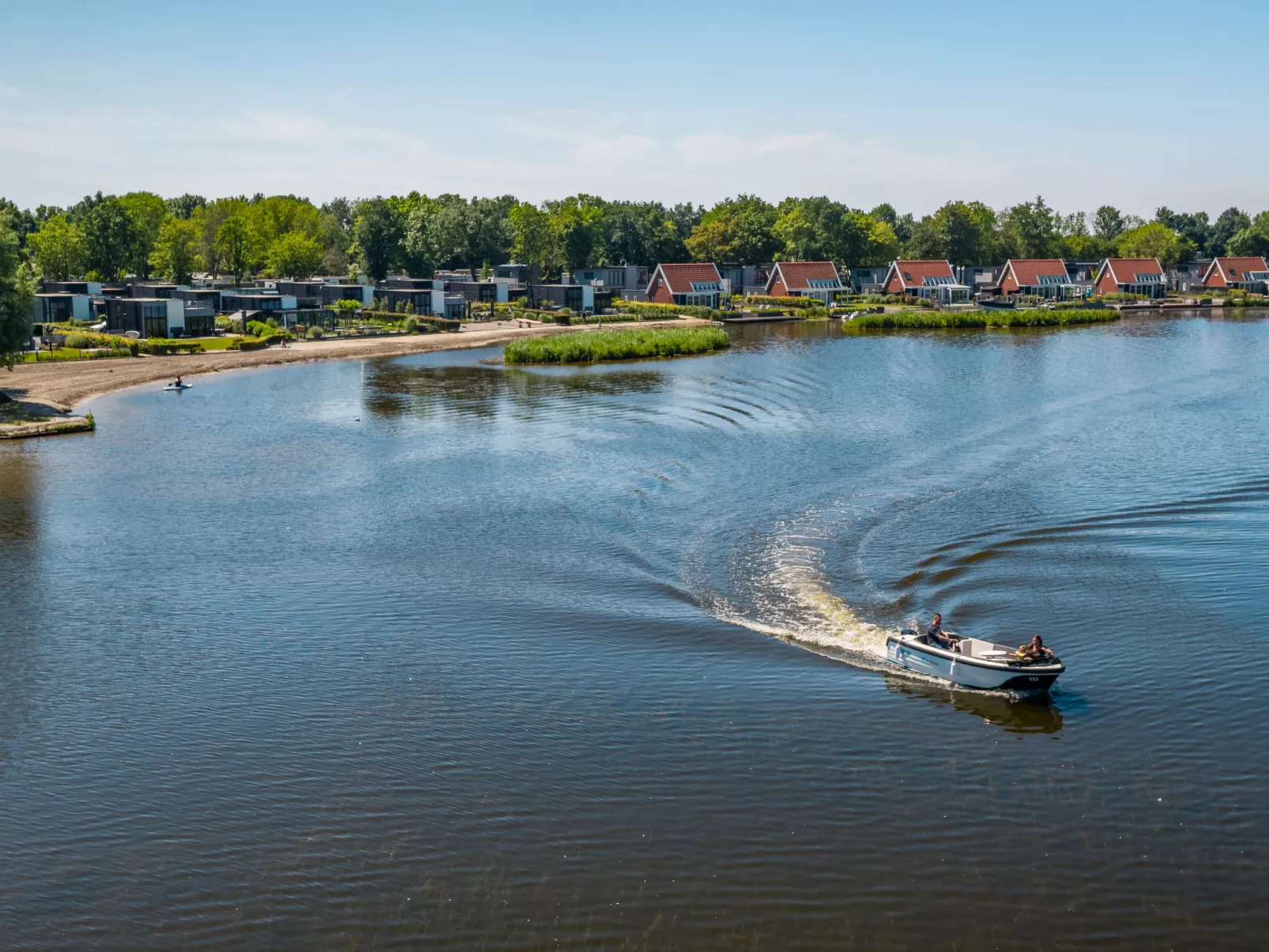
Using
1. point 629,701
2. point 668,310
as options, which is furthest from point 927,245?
point 629,701

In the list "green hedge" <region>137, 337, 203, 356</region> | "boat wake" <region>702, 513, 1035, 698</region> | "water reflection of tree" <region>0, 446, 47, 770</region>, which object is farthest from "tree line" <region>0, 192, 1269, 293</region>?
"boat wake" <region>702, 513, 1035, 698</region>

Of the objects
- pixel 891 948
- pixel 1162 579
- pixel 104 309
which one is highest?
pixel 104 309

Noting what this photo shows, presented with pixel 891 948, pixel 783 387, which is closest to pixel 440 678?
pixel 891 948

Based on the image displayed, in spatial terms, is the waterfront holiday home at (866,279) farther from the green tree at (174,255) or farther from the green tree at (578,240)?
the green tree at (174,255)

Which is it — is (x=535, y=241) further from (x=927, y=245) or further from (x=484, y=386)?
(x=484, y=386)

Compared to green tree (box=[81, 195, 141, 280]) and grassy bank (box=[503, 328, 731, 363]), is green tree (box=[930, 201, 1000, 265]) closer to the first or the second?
grassy bank (box=[503, 328, 731, 363])

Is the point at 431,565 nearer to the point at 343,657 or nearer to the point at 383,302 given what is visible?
A: the point at 343,657

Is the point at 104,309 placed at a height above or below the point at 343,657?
above

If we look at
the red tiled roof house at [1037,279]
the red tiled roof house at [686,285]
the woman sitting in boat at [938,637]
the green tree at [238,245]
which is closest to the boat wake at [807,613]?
the woman sitting in boat at [938,637]
